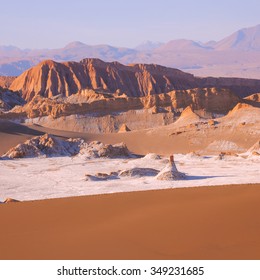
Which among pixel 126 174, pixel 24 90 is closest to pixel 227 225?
pixel 126 174

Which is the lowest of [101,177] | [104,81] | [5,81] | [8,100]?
[8,100]

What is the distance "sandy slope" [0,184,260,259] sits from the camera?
20.5ft

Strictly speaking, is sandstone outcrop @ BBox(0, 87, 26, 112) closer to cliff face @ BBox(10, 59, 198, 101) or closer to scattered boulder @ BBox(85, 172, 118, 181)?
cliff face @ BBox(10, 59, 198, 101)

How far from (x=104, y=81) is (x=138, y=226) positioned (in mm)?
81089

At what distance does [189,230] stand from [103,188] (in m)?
7.57

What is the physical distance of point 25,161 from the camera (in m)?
22.4

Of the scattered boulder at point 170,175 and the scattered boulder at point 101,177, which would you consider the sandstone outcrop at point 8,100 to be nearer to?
the scattered boulder at point 101,177

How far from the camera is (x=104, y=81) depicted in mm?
87750

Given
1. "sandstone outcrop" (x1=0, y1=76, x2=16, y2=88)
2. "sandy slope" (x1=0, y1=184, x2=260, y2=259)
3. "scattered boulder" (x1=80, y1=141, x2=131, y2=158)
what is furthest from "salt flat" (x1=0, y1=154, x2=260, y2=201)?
"sandstone outcrop" (x1=0, y1=76, x2=16, y2=88)

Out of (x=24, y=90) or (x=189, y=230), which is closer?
(x=189, y=230)

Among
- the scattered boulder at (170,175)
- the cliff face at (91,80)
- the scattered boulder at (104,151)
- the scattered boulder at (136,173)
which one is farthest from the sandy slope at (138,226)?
the cliff face at (91,80)

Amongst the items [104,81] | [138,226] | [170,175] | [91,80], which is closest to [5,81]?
[91,80]

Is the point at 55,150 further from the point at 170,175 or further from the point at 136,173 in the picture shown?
the point at 170,175
